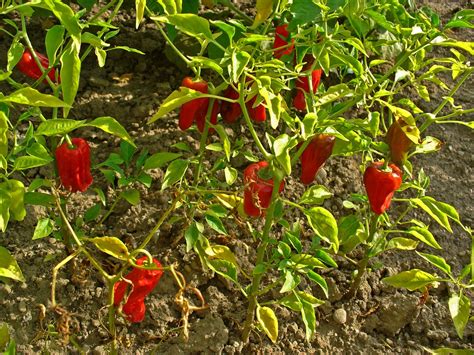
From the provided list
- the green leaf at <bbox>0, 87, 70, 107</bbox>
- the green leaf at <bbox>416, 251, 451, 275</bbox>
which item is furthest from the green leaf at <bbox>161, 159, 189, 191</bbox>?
the green leaf at <bbox>416, 251, 451, 275</bbox>

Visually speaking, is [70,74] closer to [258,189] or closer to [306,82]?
[258,189]

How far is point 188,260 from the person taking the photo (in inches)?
78.2

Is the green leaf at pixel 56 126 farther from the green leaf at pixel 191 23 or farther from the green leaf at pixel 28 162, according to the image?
the green leaf at pixel 191 23

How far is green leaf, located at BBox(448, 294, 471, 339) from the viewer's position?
1.63m

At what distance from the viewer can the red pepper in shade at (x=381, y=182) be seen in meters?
1.66

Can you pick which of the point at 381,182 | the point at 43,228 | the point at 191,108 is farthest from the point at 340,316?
the point at 43,228

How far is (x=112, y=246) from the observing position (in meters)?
1.48

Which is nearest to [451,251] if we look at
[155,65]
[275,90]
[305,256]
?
[305,256]

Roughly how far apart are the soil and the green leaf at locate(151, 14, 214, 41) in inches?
29.6

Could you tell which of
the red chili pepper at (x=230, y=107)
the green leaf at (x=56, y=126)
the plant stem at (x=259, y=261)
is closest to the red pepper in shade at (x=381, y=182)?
the plant stem at (x=259, y=261)

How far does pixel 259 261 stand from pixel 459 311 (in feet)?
1.67

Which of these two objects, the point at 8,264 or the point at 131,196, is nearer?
the point at 8,264

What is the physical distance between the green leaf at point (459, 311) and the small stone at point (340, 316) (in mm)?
393

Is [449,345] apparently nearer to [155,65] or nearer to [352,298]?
[352,298]
